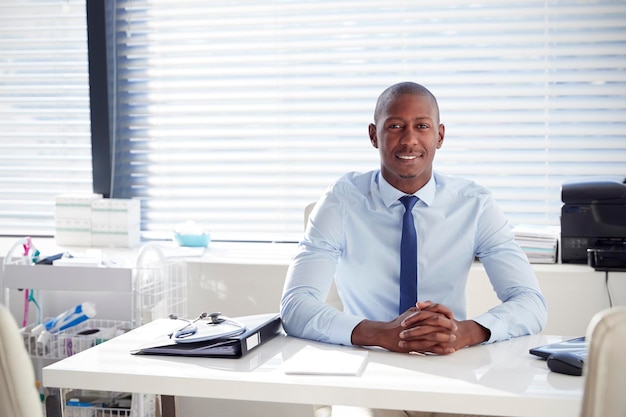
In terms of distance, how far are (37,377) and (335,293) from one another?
5.26 ft

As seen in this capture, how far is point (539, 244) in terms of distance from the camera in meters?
3.07

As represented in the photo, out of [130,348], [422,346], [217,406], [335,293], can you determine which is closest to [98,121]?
[217,406]

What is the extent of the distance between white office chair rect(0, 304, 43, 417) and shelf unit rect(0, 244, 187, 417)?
1787mm

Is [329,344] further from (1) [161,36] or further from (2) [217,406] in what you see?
(1) [161,36]

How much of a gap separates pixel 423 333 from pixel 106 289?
5.19 ft

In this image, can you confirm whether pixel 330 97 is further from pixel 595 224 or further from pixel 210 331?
pixel 210 331

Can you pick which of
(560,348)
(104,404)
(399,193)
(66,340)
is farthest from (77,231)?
(560,348)

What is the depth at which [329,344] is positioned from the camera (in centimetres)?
193

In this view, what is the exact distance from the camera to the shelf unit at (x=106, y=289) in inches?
118

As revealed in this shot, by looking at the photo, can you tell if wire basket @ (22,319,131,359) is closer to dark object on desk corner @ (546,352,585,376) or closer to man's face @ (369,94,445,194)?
man's face @ (369,94,445,194)

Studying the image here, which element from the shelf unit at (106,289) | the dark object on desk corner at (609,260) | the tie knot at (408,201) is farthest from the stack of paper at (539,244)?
the shelf unit at (106,289)

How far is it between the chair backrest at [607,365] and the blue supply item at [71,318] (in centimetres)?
258

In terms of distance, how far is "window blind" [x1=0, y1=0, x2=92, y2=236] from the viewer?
387 centimetres

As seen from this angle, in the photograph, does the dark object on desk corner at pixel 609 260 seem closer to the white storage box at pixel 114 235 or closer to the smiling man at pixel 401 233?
the smiling man at pixel 401 233
